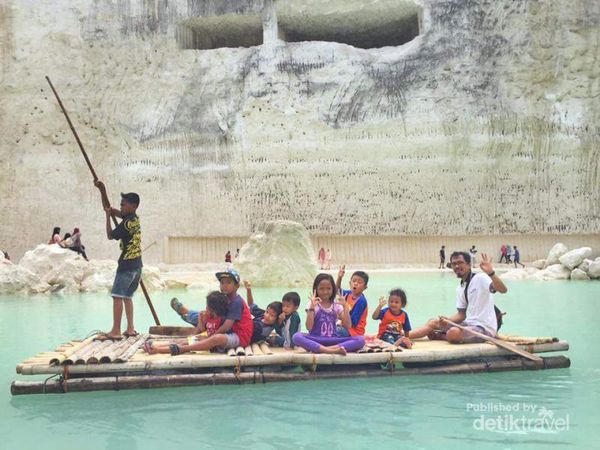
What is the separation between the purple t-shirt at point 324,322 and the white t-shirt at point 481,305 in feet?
3.81

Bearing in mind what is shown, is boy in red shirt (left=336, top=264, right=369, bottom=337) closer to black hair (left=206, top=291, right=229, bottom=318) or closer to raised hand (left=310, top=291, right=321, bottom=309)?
raised hand (left=310, top=291, right=321, bottom=309)

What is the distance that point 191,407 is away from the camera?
3994 millimetres

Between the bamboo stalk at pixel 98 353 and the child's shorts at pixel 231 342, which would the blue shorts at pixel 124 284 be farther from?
the child's shorts at pixel 231 342

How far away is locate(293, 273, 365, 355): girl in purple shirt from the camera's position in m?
4.79

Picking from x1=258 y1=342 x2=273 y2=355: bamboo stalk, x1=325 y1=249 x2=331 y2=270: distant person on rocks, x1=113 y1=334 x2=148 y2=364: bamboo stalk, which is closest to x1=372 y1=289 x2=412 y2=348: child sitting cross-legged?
x1=258 y1=342 x2=273 y2=355: bamboo stalk

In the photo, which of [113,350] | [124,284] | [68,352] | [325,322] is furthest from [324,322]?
[68,352]

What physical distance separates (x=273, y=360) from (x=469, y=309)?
180 cm

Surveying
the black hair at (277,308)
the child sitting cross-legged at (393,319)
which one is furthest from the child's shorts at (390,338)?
the black hair at (277,308)

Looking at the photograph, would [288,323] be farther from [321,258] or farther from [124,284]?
[321,258]

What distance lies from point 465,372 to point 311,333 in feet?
3.76

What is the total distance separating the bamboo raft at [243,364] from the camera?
171 inches

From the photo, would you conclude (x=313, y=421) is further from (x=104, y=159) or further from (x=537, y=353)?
(x=104, y=159)

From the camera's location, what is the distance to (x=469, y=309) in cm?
546

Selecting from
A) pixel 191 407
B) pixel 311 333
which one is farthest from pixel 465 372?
pixel 191 407
